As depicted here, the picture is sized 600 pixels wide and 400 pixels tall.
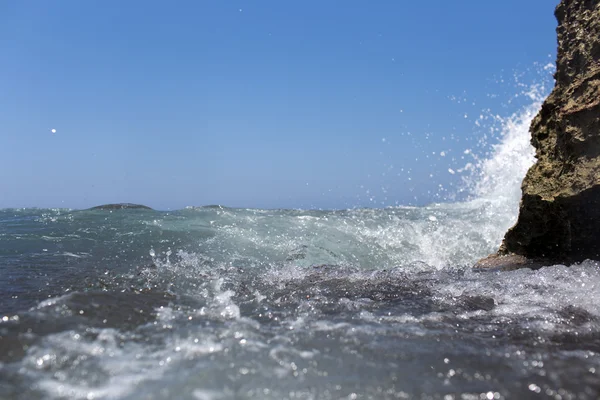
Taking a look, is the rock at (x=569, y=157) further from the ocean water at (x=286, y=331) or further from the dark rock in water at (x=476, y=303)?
the dark rock in water at (x=476, y=303)

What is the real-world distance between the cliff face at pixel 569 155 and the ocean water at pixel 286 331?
0.45m

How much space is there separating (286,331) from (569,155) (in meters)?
3.29

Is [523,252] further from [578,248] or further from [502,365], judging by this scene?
[502,365]

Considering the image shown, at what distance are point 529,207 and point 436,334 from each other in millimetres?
2927

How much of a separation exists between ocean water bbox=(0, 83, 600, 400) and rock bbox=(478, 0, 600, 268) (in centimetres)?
47

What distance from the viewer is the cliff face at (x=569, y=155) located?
407 cm

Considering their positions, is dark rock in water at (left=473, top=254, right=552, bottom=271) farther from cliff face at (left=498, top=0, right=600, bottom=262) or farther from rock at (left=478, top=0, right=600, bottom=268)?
cliff face at (left=498, top=0, right=600, bottom=262)

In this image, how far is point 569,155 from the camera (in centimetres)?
427

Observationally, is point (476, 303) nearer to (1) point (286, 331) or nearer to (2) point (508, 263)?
(1) point (286, 331)

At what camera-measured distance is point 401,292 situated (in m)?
3.71

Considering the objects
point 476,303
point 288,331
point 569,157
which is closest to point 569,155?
point 569,157

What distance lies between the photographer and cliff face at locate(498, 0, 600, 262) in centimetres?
407

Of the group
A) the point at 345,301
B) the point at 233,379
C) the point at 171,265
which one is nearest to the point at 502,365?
the point at 233,379

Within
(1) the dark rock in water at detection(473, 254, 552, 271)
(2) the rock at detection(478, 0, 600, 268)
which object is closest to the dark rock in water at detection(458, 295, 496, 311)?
(1) the dark rock in water at detection(473, 254, 552, 271)
